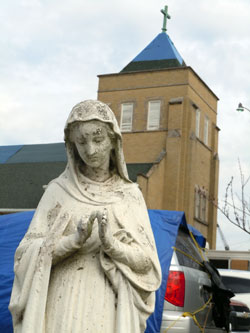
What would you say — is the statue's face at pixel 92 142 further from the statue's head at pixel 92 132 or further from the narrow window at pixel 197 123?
the narrow window at pixel 197 123

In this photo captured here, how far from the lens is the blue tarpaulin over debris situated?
701 cm

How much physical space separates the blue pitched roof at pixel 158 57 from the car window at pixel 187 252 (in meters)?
39.4

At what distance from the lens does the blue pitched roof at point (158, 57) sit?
47.5 metres

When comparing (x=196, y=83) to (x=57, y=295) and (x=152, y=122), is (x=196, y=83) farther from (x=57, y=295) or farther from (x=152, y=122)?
(x=57, y=295)

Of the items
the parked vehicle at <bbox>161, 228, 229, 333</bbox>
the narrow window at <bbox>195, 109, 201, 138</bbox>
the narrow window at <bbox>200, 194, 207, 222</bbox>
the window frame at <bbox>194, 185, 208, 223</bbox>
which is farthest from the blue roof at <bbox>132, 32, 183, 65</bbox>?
the parked vehicle at <bbox>161, 228, 229, 333</bbox>

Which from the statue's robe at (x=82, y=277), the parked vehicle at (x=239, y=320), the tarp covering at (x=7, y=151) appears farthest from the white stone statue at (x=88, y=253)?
the tarp covering at (x=7, y=151)

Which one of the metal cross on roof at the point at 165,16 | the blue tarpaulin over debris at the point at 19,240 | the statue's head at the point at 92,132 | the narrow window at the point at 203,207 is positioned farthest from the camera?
the metal cross on roof at the point at 165,16

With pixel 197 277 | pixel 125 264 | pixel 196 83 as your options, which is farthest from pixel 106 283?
pixel 196 83

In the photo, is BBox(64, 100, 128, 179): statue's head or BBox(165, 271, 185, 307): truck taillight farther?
BBox(165, 271, 185, 307): truck taillight

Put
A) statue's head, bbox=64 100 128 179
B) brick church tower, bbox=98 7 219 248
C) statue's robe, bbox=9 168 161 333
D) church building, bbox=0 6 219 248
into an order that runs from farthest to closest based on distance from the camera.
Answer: brick church tower, bbox=98 7 219 248 < church building, bbox=0 6 219 248 < statue's head, bbox=64 100 128 179 < statue's robe, bbox=9 168 161 333

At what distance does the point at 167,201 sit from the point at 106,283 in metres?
40.9

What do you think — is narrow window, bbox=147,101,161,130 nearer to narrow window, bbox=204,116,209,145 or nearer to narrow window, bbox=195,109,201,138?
narrow window, bbox=195,109,201,138

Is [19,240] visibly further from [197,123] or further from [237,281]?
[197,123]

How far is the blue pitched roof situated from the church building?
77mm
